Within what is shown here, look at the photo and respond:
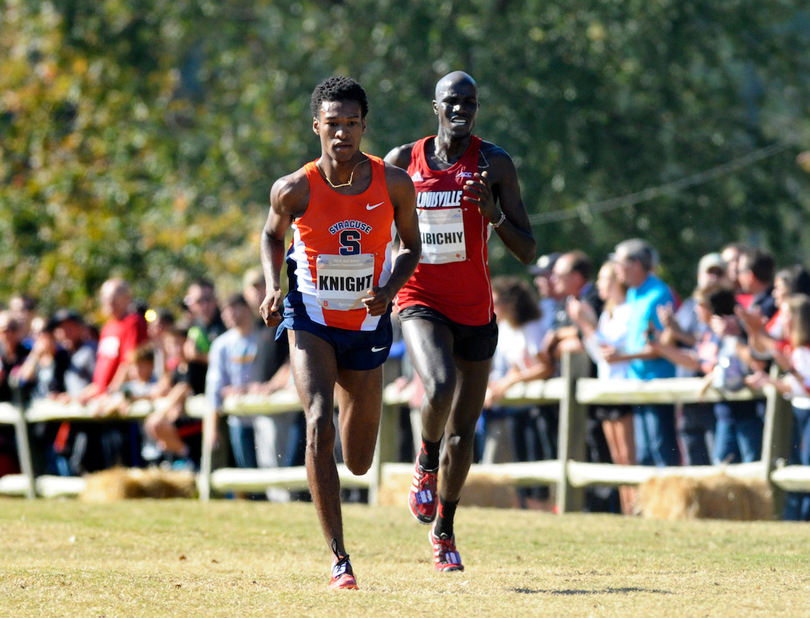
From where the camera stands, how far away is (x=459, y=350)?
23.1 ft

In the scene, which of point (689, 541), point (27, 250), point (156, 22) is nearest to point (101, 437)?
point (689, 541)

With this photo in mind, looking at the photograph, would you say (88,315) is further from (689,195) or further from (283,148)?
(689,195)

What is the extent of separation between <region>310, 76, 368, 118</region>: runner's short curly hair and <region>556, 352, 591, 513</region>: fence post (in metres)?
4.47

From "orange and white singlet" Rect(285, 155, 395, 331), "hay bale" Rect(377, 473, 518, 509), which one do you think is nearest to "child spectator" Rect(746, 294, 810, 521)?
Answer: "hay bale" Rect(377, 473, 518, 509)

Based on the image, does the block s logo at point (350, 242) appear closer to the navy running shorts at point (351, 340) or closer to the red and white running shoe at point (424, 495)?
the navy running shorts at point (351, 340)

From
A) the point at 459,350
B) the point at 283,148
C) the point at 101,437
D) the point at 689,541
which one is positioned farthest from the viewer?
the point at 283,148

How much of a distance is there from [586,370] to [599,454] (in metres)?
0.71

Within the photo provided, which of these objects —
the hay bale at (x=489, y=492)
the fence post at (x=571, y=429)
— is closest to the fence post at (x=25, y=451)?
the hay bale at (x=489, y=492)

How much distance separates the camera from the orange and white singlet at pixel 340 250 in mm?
6336

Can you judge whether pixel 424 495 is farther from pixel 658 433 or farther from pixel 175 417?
pixel 175 417

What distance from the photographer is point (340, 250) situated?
6.34m

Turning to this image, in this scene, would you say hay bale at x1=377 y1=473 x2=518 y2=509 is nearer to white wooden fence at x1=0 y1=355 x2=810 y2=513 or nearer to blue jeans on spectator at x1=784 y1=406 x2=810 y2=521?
white wooden fence at x1=0 y1=355 x2=810 y2=513

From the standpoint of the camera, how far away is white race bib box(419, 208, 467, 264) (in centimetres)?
701

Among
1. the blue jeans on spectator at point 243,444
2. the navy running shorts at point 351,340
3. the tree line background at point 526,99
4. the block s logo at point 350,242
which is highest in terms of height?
the tree line background at point 526,99
